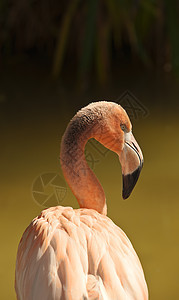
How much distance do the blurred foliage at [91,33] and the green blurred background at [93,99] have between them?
0.01 m

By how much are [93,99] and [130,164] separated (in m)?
2.72

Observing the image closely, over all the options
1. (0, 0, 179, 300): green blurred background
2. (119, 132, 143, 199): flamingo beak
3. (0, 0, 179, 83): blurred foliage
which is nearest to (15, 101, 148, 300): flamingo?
(119, 132, 143, 199): flamingo beak

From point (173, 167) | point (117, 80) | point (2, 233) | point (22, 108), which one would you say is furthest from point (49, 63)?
point (2, 233)

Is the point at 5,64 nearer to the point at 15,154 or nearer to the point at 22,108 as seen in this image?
the point at 22,108

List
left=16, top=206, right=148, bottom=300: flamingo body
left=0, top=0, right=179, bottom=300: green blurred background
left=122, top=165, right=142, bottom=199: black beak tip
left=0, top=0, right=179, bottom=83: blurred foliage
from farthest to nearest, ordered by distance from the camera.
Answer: left=0, top=0, right=179, bottom=83: blurred foliage → left=0, top=0, right=179, bottom=300: green blurred background → left=122, top=165, right=142, bottom=199: black beak tip → left=16, top=206, right=148, bottom=300: flamingo body

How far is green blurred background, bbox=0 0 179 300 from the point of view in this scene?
252 centimetres

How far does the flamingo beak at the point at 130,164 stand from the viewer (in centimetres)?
166

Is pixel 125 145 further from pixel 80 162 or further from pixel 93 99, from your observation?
pixel 93 99

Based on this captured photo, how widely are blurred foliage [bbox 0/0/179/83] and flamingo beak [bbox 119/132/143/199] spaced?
2.54 m

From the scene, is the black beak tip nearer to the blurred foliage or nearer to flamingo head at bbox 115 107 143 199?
flamingo head at bbox 115 107 143 199

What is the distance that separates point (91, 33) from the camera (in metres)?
4.46

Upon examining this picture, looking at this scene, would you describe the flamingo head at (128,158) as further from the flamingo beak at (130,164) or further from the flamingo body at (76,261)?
the flamingo body at (76,261)

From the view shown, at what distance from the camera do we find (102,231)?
155 centimetres

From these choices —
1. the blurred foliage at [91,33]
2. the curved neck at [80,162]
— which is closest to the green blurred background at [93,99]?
the blurred foliage at [91,33]
